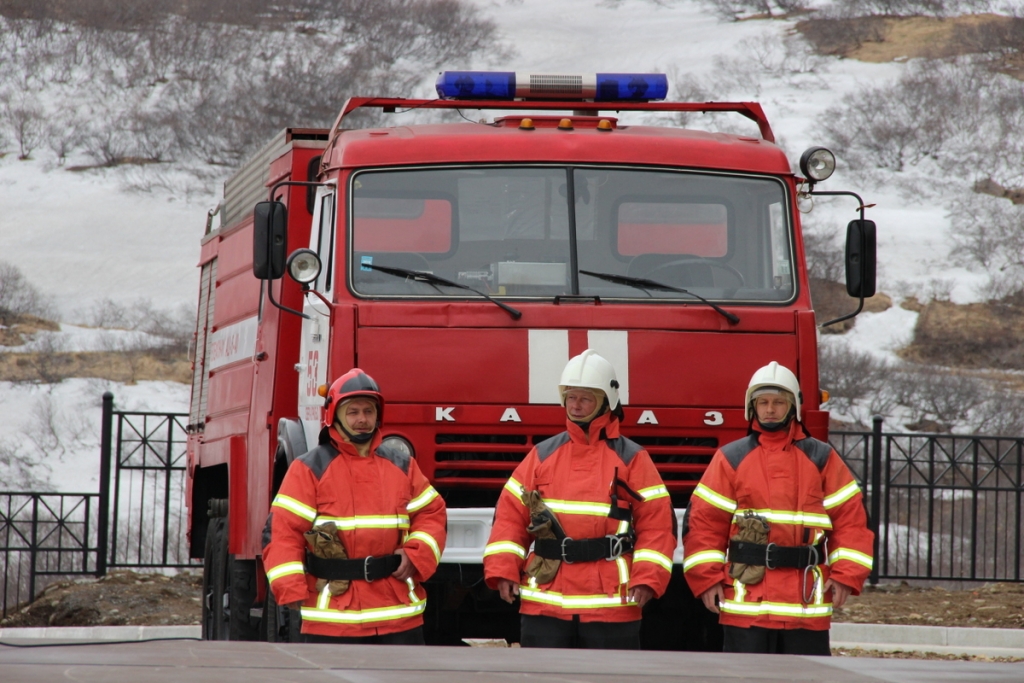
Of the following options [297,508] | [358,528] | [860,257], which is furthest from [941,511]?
[297,508]

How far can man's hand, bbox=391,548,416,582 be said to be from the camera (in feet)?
19.5

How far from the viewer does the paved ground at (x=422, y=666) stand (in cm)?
339

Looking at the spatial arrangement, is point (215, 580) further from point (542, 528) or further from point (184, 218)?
point (184, 218)

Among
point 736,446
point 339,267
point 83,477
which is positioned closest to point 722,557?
point 736,446

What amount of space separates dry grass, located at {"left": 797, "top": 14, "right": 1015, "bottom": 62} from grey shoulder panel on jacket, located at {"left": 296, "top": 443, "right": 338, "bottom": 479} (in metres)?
48.7

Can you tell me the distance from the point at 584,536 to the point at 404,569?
75cm

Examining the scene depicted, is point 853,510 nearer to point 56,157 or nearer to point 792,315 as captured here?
point 792,315

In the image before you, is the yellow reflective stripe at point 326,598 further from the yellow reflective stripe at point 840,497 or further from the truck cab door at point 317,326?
the yellow reflective stripe at point 840,497

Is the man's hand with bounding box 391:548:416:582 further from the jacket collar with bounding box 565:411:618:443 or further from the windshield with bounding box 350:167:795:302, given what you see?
the windshield with bounding box 350:167:795:302

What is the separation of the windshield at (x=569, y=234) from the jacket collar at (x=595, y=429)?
3.51 ft

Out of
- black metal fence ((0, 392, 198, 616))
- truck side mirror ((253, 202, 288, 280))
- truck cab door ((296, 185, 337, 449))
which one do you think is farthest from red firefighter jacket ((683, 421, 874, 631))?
black metal fence ((0, 392, 198, 616))

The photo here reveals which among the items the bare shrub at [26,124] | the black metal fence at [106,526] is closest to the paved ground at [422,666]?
the black metal fence at [106,526]

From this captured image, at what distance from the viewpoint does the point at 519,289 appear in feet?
23.3

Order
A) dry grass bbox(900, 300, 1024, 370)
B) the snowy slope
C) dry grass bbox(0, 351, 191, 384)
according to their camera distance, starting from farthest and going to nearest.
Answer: dry grass bbox(900, 300, 1024, 370)
dry grass bbox(0, 351, 191, 384)
the snowy slope
